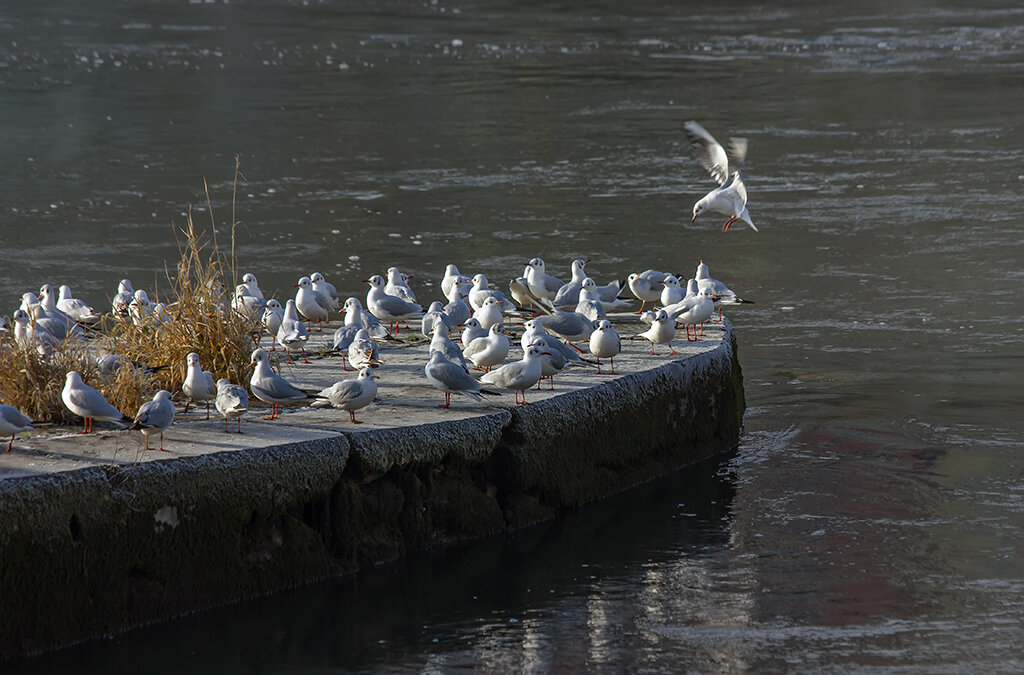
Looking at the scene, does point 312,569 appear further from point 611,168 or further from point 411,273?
point 611,168

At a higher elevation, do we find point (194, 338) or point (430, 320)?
point (194, 338)

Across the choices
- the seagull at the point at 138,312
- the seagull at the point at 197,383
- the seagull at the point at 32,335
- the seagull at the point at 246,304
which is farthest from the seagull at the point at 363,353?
the seagull at the point at 32,335

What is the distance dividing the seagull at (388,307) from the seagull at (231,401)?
123 inches

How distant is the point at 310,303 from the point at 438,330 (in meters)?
1.88

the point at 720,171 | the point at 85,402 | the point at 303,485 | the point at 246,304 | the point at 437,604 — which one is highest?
the point at 720,171

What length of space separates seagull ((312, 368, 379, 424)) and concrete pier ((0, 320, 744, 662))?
3.8 inches

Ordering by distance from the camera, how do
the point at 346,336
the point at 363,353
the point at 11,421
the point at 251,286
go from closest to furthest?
the point at 11,421
the point at 363,353
the point at 346,336
the point at 251,286

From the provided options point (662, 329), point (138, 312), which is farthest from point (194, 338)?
point (662, 329)

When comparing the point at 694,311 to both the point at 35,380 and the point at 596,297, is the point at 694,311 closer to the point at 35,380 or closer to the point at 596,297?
the point at 596,297

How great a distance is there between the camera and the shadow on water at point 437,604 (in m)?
7.09

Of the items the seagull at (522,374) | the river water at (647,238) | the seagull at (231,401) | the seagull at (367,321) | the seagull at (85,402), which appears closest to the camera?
the river water at (647,238)

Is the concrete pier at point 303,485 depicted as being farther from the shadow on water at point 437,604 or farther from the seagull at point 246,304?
the seagull at point 246,304

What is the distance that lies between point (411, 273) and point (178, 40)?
22.4 meters

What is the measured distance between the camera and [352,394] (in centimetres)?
812
